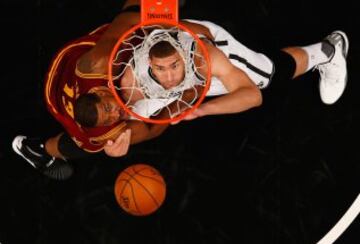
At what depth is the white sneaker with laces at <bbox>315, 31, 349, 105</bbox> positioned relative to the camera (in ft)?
8.55

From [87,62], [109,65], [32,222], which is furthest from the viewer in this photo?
[32,222]

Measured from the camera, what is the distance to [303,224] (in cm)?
264

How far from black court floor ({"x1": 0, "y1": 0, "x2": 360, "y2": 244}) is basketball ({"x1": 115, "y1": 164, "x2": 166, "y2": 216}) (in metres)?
0.18

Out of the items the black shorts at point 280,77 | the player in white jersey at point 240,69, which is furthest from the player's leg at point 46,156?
the black shorts at point 280,77

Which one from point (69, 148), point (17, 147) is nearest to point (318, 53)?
point (69, 148)

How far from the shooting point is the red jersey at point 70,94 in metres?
2.21

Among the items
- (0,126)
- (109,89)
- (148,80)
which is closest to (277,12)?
(148,80)

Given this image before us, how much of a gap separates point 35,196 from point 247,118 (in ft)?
4.47

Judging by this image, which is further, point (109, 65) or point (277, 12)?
point (277, 12)

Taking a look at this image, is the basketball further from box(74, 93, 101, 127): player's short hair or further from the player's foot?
box(74, 93, 101, 127): player's short hair

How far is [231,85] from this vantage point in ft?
7.17

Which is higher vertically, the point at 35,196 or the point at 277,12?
the point at 277,12

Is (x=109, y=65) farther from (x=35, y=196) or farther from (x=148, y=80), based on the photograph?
(x=35, y=196)

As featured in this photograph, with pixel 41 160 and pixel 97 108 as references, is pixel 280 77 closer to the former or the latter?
pixel 97 108
